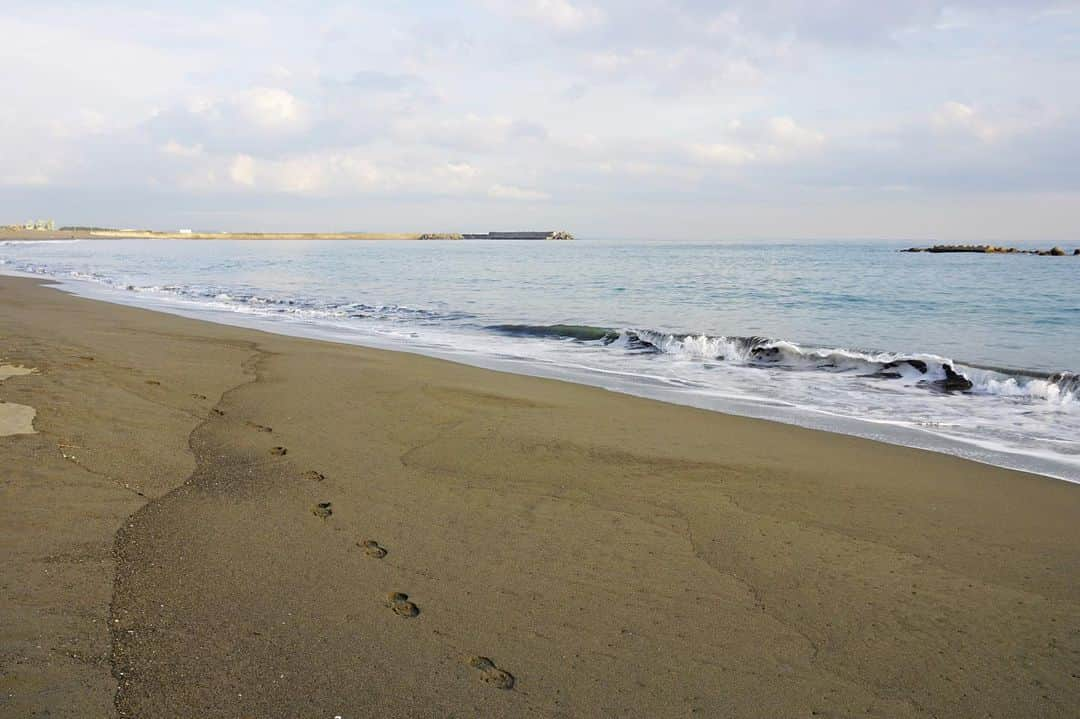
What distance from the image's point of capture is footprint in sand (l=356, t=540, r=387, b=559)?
407 centimetres

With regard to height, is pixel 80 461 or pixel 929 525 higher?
pixel 80 461

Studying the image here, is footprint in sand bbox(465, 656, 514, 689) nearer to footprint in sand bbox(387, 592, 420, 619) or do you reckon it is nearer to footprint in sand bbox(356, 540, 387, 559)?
footprint in sand bbox(387, 592, 420, 619)

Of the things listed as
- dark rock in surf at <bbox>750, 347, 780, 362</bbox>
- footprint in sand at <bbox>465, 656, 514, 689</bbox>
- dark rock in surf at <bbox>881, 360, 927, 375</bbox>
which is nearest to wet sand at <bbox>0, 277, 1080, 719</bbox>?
footprint in sand at <bbox>465, 656, 514, 689</bbox>

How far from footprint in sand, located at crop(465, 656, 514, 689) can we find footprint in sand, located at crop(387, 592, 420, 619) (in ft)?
1.47

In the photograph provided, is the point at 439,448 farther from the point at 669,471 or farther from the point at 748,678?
the point at 748,678

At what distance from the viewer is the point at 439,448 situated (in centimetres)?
641

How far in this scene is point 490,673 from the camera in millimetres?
2979

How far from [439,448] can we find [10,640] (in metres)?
3.75

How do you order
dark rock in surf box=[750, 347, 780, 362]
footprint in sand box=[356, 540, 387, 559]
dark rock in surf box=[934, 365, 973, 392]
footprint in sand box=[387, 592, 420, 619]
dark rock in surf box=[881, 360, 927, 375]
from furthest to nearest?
dark rock in surf box=[750, 347, 780, 362], dark rock in surf box=[881, 360, 927, 375], dark rock in surf box=[934, 365, 973, 392], footprint in sand box=[356, 540, 387, 559], footprint in sand box=[387, 592, 420, 619]

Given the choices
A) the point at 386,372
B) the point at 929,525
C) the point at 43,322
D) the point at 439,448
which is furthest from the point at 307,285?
the point at 929,525

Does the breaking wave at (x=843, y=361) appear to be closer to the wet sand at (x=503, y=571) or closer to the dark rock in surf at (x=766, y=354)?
the dark rock in surf at (x=766, y=354)

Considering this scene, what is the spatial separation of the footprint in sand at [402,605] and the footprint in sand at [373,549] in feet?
1.62

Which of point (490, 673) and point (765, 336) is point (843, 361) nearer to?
point (765, 336)

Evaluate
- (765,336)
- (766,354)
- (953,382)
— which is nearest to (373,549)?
(953,382)
